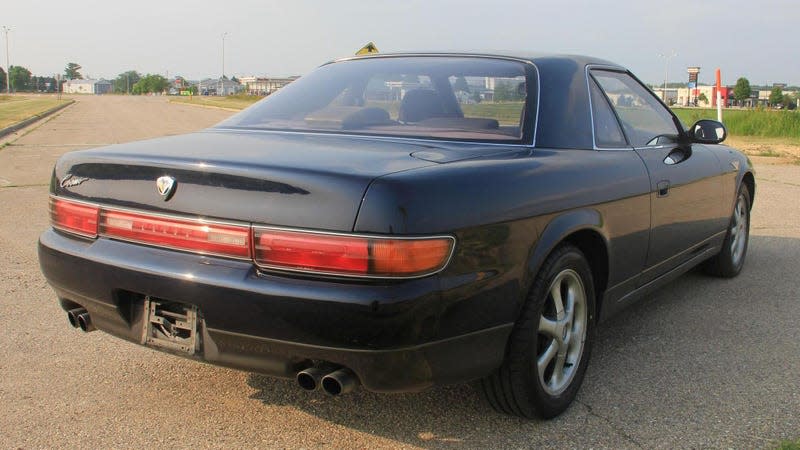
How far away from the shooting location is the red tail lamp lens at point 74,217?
2.78 metres

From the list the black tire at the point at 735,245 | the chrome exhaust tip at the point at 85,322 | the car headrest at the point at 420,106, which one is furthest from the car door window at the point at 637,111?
the chrome exhaust tip at the point at 85,322

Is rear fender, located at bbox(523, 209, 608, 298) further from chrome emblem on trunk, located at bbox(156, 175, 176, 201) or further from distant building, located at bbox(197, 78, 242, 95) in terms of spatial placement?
distant building, located at bbox(197, 78, 242, 95)

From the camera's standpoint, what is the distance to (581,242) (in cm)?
318

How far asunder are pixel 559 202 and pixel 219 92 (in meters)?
132

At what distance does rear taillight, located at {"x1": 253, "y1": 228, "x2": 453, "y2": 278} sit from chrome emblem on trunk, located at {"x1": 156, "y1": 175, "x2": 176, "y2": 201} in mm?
383

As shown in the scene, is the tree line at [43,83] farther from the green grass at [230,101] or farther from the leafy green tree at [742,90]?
the leafy green tree at [742,90]

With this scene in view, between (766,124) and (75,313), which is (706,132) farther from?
(766,124)

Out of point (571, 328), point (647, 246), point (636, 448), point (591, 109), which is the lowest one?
point (636, 448)

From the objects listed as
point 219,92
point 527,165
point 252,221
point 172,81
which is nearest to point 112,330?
Answer: point 252,221

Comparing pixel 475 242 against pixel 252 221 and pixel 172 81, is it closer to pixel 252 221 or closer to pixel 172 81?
pixel 252 221

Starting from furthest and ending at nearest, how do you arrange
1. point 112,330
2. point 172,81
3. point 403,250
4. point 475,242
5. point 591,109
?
point 172,81 < point 591,109 < point 112,330 < point 475,242 < point 403,250

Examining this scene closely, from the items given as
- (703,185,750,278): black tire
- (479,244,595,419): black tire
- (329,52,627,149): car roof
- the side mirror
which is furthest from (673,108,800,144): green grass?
(479,244,595,419): black tire

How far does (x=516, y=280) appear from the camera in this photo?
8.51 feet

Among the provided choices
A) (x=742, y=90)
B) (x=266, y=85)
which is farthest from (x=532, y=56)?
(x=742, y=90)
